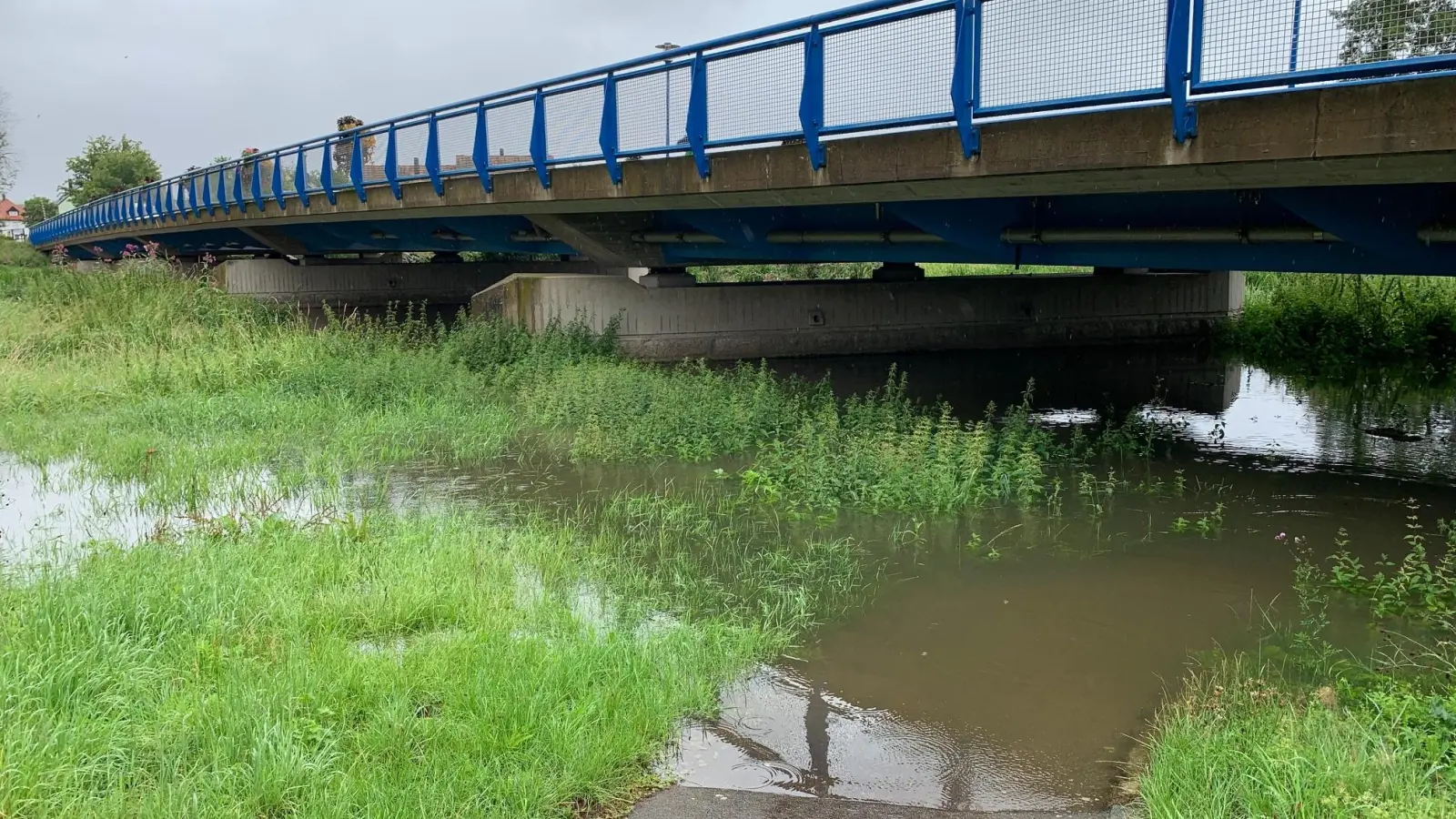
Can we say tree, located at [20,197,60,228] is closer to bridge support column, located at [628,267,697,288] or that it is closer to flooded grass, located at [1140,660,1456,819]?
bridge support column, located at [628,267,697,288]

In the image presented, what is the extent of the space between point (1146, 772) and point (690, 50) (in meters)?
10.8

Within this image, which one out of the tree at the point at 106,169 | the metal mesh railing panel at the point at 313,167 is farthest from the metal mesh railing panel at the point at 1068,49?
the tree at the point at 106,169

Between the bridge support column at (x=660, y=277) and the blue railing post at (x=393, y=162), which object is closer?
the bridge support column at (x=660, y=277)

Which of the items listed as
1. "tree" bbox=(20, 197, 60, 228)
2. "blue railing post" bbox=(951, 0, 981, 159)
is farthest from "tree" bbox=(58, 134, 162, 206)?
"blue railing post" bbox=(951, 0, 981, 159)

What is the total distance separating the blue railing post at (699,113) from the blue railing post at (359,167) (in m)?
10.9

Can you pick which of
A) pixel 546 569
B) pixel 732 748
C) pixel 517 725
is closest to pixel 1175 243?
pixel 546 569

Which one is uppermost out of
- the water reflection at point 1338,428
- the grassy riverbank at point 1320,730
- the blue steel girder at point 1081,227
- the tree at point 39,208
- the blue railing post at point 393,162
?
the tree at point 39,208

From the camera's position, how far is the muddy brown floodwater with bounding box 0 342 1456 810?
15.5 ft

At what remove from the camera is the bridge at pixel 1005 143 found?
744 centimetres

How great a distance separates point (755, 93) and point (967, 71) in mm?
3364

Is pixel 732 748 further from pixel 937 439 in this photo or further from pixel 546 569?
pixel 937 439

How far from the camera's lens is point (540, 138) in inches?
631

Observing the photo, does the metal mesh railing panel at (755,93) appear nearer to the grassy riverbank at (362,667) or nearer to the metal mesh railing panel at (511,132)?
the metal mesh railing panel at (511,132)

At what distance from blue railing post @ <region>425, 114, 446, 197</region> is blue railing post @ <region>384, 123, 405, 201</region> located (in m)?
1.33
